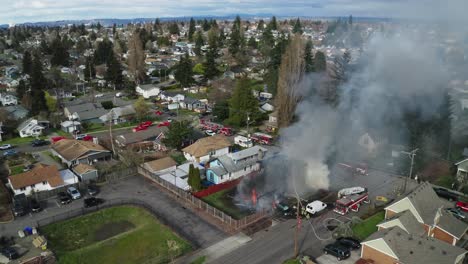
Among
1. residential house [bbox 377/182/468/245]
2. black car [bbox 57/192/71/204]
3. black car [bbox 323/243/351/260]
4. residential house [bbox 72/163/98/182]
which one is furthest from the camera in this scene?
residential house [bbox 72/163/98/182]

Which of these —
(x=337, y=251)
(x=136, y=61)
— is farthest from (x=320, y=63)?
(x=337, y=251)

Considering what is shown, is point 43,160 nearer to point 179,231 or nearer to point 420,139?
point 179,231

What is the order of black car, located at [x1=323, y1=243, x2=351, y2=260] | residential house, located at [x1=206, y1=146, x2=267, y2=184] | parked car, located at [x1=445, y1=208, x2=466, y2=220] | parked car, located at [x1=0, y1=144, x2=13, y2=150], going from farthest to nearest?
1. parked car, located at [x1=0, y1=144, x2=13, y2=150]
2. residential house, located at [x1=206, y1=146, x2=267, y2=184]
3. parked car, located at [x1=445, y1=208, x2=466, y2=220]
4. black car, located at [x1=323, y1=243, x2=351, y2=260]

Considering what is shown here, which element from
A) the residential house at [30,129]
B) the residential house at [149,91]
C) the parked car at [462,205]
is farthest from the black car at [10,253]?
the residential house at [149,91]

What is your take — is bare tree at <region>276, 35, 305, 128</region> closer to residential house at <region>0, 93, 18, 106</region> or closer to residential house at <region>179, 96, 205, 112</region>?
residential house at <region>179, 96, 205, 112</region>

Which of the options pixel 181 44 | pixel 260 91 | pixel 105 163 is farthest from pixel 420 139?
pixel 181 44

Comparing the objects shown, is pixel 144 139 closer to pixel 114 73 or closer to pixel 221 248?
pixel 221 248

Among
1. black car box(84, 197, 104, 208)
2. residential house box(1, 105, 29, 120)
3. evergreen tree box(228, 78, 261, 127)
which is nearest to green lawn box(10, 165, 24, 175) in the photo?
black car box(84, 197, 104, 208)
